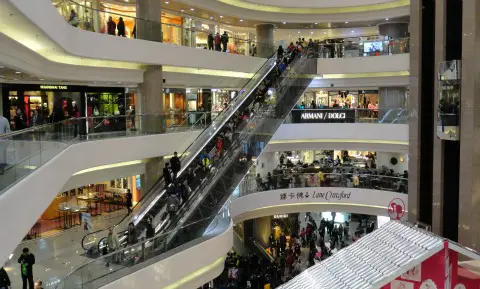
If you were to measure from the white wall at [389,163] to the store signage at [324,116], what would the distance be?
5.09 m

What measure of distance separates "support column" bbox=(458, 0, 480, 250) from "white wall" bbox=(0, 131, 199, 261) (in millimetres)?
7990

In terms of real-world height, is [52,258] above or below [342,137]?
below

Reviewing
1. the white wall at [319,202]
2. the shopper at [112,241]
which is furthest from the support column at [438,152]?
the white wall at [319,202]

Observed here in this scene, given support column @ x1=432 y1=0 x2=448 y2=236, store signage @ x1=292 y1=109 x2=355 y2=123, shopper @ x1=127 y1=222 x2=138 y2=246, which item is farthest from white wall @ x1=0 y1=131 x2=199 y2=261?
support column @ x1=432 y1=0 x2=448 y2=236

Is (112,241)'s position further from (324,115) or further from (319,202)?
(324,115)

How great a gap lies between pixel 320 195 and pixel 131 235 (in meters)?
11.9

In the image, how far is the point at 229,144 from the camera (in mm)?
17422

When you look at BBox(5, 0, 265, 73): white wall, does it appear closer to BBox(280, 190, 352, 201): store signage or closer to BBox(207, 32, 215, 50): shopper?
BBox(207, 32, 215, 50): shopper

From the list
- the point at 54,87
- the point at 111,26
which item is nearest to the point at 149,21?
the point at 111,26

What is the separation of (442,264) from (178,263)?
6.98 m

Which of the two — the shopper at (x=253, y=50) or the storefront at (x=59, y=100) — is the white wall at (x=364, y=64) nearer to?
the shopper at (x=253, y=50)

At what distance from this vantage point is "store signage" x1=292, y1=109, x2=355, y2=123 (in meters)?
23.6

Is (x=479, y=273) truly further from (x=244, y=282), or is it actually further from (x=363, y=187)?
(x=363, y=187)

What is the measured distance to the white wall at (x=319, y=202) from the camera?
21406mm
